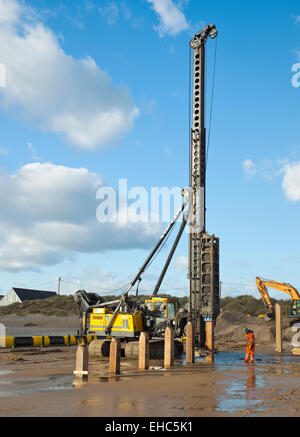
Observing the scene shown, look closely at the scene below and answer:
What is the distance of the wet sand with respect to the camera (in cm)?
920

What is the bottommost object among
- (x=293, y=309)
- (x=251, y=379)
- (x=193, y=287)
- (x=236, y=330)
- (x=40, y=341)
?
(x=236, y=330)

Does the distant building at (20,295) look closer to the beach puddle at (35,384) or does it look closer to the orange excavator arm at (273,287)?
the orange excavator arm at (273,287)

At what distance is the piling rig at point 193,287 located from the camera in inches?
886

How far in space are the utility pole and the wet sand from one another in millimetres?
4623

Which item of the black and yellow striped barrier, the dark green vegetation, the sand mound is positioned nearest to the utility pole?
the black and yellow striped barrier

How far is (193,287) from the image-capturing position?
909 inches

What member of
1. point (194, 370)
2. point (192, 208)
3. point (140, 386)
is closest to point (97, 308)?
point (192, 208)

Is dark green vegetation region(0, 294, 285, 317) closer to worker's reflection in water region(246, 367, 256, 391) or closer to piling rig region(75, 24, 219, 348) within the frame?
piling rig region(75, 24, 219, 348)

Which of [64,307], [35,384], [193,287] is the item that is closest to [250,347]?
[193,287]

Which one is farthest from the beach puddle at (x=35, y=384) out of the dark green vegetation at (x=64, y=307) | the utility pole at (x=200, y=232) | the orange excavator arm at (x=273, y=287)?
the dark green vegetation at (x=64, y=307)

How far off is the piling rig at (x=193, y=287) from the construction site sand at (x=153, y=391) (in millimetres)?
4108

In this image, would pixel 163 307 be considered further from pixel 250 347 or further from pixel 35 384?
pixel 35 384

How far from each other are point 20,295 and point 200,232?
75.2m
